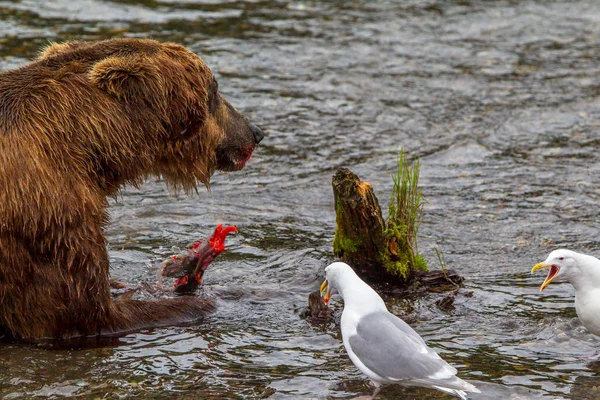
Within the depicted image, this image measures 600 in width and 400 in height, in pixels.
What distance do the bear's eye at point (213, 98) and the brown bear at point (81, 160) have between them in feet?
0.11

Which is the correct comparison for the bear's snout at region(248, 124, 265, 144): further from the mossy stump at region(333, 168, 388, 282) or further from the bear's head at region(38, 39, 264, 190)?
the mossy stump at region(333, 168, 388, 282)

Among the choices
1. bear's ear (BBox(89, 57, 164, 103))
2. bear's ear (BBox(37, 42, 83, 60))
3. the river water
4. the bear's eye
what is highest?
bear's ear (BBox(37, 42, 83, 60))

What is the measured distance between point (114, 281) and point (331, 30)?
8.03m

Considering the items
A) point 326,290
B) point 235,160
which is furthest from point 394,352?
point 235,160

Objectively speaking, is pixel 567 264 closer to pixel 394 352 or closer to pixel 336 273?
pixel 336 273

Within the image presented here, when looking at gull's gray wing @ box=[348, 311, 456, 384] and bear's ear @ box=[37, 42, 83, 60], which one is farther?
bear's ear @ box=[37, 42, 83, 60]

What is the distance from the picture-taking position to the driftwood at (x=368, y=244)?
6775 mm

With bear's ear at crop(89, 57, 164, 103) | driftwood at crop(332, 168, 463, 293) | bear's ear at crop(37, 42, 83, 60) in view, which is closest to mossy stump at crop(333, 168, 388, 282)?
driftwood at crop(332, 168, 463, 293)

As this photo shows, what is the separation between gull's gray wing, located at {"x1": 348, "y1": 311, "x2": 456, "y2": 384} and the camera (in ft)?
16.6

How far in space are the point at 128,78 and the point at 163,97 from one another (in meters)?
0.26

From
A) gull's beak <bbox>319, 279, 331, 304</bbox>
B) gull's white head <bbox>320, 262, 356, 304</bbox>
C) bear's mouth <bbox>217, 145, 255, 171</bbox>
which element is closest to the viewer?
gull's white head <bbox>320, 262, 356, 304</bbox>

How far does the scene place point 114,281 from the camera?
23.4 ft

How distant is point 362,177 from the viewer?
9883 mm

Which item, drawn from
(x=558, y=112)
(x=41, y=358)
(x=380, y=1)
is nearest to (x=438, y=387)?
(x=41, y=358)
